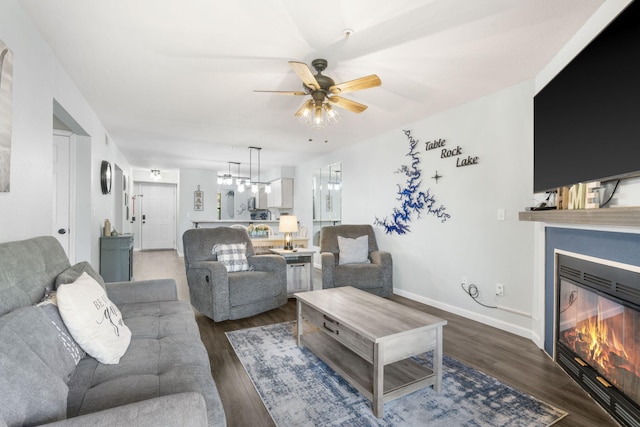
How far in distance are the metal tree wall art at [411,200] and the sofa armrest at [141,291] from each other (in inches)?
119

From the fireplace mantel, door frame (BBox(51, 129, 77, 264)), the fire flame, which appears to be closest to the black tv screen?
the fireplace mantel

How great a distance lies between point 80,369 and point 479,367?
8.11 feet

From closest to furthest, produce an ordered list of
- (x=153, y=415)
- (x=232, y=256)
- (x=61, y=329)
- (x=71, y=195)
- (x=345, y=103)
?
1. (x=153, y=415)
2. (x=61, y=329)
3. (x=345, y=103)
4. (x=71, y=195)
5. (x=232, y=256)

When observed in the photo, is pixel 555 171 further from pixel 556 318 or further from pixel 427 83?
pixel 427 83

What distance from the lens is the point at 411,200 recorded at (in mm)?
4250

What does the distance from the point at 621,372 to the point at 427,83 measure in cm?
252

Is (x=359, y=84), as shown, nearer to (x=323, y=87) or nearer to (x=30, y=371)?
(x=323, y=87)


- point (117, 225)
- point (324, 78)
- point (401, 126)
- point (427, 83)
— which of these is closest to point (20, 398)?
point (324, 78)

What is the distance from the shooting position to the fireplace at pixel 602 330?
1682mm

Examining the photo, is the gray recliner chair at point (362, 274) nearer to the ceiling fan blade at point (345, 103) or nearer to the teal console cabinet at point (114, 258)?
the ceiling fan blade at point (345, 103)

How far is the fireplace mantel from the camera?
4.87 ft

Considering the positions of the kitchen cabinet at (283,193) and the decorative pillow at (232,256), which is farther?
the kitchen cabinet at (283,193)

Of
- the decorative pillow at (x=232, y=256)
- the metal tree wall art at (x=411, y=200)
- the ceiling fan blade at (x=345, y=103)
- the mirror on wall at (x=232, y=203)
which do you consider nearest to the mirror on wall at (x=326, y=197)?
the metal tree wall art at (x=411, y=200)

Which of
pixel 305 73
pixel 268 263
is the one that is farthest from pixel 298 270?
pixel 305 73
